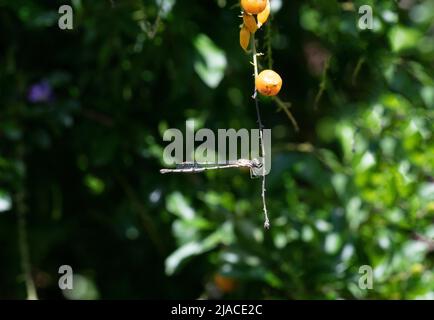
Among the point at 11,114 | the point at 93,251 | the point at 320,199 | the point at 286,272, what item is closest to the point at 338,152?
the point at 320,199

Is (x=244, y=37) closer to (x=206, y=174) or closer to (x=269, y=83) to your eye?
(x=269, y=83)

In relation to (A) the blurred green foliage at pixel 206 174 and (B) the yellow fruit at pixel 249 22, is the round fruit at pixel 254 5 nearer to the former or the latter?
(B) the yellow fruit at pixel 249 22

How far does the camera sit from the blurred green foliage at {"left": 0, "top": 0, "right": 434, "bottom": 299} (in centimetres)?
148

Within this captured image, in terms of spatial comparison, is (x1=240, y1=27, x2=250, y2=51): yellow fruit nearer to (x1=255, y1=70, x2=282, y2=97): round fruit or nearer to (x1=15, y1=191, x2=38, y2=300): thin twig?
(x1=255, y1=70, x2=282, y2=97): round fruit

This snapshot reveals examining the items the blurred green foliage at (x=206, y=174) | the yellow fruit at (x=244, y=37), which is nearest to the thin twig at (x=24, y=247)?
the blurred green foliage at (x=206, y=174)

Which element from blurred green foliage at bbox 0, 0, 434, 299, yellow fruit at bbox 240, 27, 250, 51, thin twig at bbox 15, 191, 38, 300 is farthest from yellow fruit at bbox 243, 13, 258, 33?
thin twig at bbox 15, 191, 38, 300

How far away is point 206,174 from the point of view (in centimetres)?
170

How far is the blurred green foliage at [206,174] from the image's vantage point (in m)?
1.48

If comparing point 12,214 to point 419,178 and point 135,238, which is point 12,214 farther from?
point 419,178

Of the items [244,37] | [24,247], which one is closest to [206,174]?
[24,247]

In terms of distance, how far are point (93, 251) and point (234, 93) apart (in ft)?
1.63

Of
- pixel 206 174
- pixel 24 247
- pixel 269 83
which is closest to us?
pixel 269 83

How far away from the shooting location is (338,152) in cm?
185
